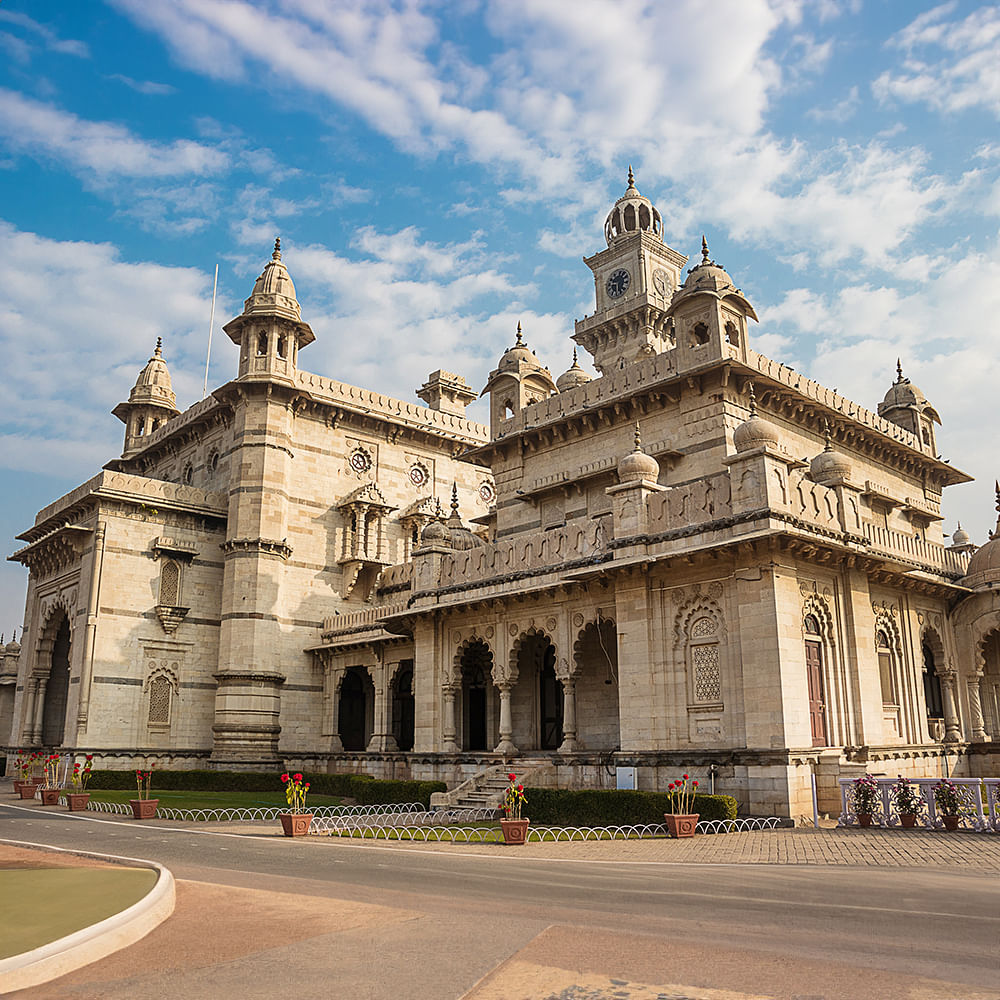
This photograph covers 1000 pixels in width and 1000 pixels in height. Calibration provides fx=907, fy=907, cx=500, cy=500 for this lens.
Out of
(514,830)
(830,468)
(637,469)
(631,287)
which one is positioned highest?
(631,287)

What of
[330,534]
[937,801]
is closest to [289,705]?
[330,534]

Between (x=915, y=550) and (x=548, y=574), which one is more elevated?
(x=915, y=550)

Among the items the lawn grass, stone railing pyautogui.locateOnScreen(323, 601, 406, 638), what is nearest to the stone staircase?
the lawn grass

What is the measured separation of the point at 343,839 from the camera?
1836 centimetres

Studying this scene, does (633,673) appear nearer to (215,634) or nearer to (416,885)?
(416,885)

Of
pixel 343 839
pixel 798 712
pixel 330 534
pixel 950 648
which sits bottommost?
pixel 343 839

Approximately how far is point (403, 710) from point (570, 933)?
27979 mm

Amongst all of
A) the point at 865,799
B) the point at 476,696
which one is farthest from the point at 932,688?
the point at 476,696

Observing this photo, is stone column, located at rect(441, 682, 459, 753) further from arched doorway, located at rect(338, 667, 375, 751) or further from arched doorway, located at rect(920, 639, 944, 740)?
arched doorway, located at rect(920, 639, 944, 740)

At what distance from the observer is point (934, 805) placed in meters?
17.1

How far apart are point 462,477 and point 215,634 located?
46.7ft

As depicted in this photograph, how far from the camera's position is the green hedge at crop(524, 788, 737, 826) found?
1767cm

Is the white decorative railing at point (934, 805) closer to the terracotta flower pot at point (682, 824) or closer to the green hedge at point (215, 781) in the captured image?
the terracotta flower pot at point (682, 824)

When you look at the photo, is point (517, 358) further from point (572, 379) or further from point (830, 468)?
point (830, 468)
